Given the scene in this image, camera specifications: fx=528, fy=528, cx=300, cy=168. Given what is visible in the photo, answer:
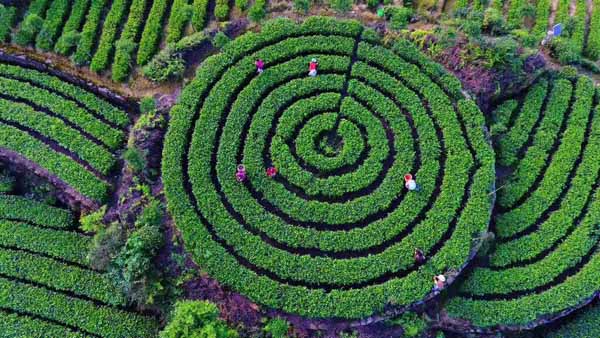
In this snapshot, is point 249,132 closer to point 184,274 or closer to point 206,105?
point 206,105

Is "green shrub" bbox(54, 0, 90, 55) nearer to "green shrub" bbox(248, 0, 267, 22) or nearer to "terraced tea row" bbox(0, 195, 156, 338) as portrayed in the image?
"terraced tea row" bbox(0, 195, 156, 338)

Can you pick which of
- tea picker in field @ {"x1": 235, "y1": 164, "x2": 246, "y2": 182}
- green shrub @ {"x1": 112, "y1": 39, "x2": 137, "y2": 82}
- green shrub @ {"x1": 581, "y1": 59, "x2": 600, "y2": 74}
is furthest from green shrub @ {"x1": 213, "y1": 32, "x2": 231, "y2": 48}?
green shrub @ {"x1": 581, "y1": 59, "x2": 600, "y2": 74}

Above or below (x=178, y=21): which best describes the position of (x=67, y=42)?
below

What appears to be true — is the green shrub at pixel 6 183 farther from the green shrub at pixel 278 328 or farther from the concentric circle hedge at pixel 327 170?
the green shrub at pixel 278 328

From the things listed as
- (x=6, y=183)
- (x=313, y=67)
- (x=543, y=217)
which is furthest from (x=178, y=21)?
(x=543, y=217)

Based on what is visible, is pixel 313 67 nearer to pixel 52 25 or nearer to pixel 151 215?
pixel 151 215
